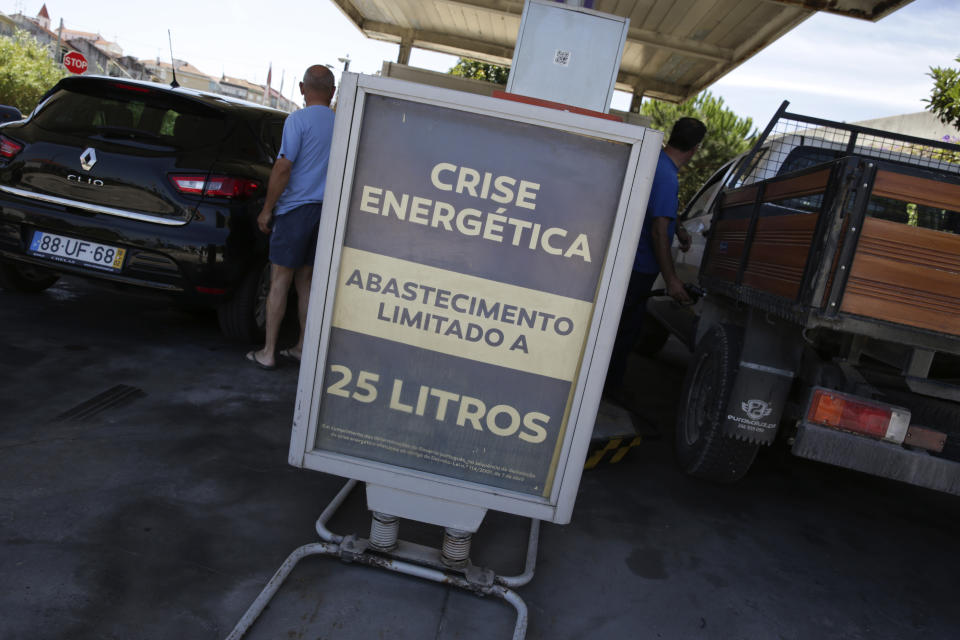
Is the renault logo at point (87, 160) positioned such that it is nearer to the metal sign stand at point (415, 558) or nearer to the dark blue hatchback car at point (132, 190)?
the dark blue hatchback car at point (132, 190)

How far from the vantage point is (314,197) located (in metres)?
4.45

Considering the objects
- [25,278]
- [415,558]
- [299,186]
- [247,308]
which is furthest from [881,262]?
[25,278]

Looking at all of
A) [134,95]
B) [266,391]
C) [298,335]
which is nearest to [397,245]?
[266,391]

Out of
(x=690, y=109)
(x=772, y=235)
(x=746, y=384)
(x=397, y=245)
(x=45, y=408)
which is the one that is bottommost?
(x=45, y=408)

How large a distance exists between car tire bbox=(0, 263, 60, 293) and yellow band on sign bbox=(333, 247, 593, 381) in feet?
13.8

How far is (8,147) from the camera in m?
4.45

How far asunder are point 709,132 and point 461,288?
2200cm

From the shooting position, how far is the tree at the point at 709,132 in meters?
22.0

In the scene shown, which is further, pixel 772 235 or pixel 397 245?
pixel 772 235

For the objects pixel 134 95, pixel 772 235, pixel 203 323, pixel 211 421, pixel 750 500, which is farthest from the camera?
pixel 203 323

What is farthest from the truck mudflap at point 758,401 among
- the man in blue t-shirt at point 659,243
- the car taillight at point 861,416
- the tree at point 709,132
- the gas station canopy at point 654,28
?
the tree at point 709,132

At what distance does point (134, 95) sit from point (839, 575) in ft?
15.7

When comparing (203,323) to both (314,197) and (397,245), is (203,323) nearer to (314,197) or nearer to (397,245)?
(314,197)

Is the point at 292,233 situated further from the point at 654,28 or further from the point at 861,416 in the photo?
the point at 654,28
